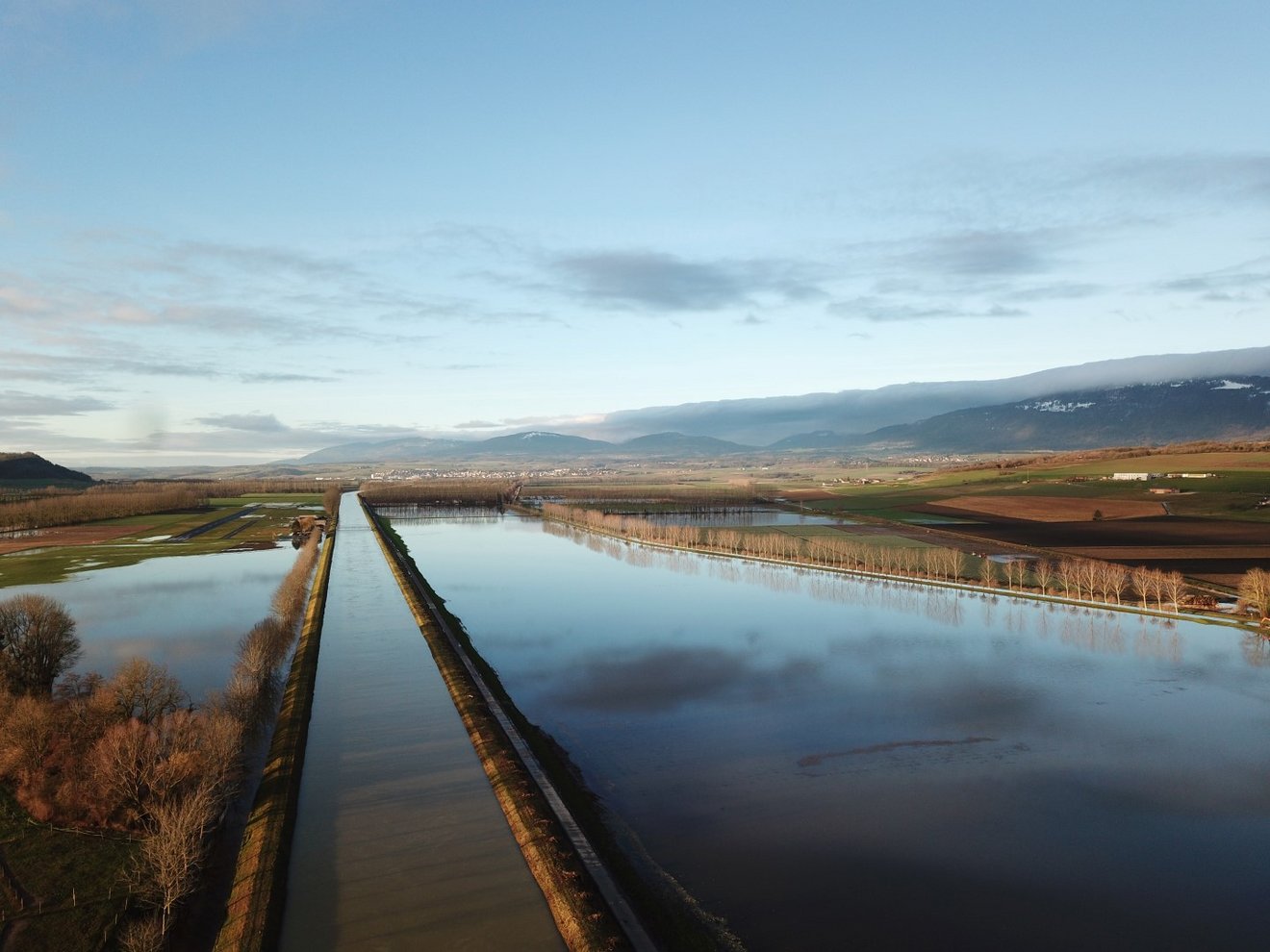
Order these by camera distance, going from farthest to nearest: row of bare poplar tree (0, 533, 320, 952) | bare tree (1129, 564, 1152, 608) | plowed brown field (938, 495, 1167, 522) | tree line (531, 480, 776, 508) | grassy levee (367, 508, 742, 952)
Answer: tree line (531, 480, 776, 508)
plowed brown field (938, 495, 1167, 522)
bare tree (1129, 564, 1152, 608)
row of bare poplar tree (0, 533, 320, 952)
grassy levee (367, 508, 742, 952)

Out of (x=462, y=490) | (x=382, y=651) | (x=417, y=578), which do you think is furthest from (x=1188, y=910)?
(x=462, y=490)

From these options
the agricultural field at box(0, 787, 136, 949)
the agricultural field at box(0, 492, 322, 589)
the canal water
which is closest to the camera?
the agricultural field at box(0, 787, 136, 949)

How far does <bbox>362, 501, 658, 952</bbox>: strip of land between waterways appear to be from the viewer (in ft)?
38.8

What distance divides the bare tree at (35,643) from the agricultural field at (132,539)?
76.6ft

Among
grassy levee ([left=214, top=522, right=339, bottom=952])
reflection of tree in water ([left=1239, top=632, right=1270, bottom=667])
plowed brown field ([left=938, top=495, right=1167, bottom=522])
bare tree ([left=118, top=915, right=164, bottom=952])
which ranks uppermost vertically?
grassy levee ([left=214, top=522, right=339, bottom=952])

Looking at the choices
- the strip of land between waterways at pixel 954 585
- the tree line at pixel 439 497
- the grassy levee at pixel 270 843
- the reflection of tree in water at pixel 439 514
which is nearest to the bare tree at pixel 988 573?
the strip of land between waterways at pixel 954 585

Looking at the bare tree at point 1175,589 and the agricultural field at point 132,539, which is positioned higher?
the agricultural field at point 132,539

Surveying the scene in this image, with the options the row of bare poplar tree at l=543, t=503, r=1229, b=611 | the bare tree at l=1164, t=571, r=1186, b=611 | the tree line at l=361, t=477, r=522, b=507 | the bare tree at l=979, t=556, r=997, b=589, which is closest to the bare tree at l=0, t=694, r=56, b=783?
the bare tree at l=979, t=556, r=997, b=589

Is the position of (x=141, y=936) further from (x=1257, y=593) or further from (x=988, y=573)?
(x=988, y=573)

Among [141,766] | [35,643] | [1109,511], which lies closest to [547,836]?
[141,766]

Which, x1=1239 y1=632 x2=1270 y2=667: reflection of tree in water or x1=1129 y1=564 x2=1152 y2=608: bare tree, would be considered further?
x1=1129 y1=564 x2=1152 y2=608: bare tree

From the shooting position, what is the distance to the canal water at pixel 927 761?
518 inches

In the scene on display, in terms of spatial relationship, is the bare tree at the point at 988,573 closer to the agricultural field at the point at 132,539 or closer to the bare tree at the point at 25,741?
the bare tree at the point at 25,741

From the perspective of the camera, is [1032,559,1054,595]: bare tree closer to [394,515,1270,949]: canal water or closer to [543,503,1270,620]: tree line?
[543,503,1270,620]: tree line
